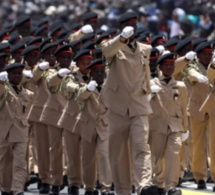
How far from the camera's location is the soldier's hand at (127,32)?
17.1m

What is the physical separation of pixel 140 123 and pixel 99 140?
6.94 ft

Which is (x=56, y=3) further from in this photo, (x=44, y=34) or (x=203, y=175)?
(x=203, y=175)

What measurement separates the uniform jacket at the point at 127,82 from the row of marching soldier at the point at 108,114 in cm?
1

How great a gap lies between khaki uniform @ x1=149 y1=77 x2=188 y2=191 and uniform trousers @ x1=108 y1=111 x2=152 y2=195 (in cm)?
133

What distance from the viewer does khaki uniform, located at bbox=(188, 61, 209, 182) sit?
20.8 meters

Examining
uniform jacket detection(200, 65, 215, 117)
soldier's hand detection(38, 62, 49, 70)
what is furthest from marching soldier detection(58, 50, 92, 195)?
uniform jacket detection(200, 65, 215, 117)

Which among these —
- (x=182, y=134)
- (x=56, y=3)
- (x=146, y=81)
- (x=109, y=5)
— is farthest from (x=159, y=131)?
(x=56, y=3)

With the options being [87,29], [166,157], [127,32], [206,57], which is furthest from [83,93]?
[87,29]

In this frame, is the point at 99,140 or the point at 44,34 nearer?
the point at 99,140

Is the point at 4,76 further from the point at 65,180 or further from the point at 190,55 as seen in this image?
the point at 65,180

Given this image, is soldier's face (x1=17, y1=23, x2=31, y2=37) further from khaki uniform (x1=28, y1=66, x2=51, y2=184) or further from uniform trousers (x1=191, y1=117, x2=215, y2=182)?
uniform trousers (x1=191, y1=117, x2=215, y2=182)

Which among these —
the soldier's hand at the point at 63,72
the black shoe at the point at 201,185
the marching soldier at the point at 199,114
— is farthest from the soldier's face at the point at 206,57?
the soldier's hand at the point at 63,72

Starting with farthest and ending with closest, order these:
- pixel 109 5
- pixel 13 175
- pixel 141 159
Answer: pixel 109 5 → pixel 13 175 → pixel 141 159

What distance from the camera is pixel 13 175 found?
18922 mm
